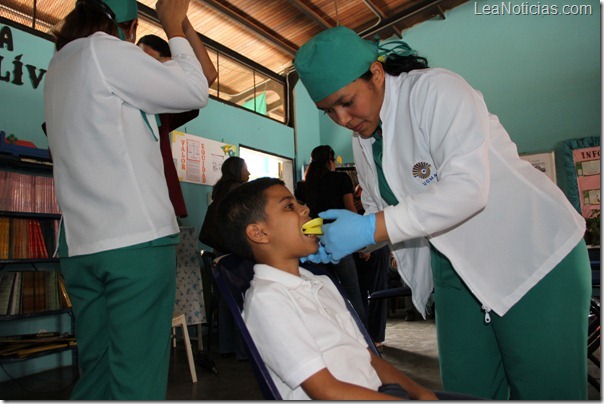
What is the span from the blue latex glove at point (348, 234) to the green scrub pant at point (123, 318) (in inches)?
15.8

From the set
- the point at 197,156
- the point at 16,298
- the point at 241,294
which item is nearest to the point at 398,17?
the point at 197,156

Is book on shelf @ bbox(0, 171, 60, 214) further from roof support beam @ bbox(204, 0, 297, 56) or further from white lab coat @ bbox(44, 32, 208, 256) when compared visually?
roof support beam @ bbox(204, 0, 297, 56)

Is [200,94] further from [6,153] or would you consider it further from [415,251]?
[6,153]

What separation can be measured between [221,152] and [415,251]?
4287 mm

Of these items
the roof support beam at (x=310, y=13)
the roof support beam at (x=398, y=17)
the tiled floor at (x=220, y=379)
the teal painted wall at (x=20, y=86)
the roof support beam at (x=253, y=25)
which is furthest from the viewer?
the roof support beam at (x=398, y=17)

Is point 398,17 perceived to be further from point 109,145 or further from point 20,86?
point 109,145

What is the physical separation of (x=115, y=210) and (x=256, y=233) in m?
0.35

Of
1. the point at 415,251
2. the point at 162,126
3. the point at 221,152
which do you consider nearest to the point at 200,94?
the point at 162,126

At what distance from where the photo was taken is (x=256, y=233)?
122 centimetres

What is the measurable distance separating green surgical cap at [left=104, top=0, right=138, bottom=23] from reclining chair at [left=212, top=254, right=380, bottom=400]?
0.73 meters

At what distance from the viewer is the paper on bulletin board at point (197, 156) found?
4816 mm

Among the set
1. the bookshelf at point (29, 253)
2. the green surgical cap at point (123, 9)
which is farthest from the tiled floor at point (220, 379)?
the green surgical cap at point (123, 9)

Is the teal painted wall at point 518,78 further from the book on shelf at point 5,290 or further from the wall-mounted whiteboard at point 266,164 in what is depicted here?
the book on shelf at point 5,290

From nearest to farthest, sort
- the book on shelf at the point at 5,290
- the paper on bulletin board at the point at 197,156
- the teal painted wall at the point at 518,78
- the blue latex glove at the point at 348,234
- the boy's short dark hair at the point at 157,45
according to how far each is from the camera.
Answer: the blue latex glove at the point at 348,234 < the boy's short dark hair at the point at 157,45 < the book on shelf at the point at 5,290 < the paper on bulletin board at the point at 197,156 < the teal painted wall at the point at 518,78
